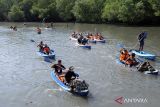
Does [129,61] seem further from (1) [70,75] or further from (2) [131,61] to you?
(1) [70,75]

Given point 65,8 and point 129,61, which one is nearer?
point 129,61

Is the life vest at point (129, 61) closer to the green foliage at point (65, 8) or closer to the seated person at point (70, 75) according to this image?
the seated person at point (70, 75)

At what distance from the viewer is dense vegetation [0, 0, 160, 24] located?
69562 millimetres

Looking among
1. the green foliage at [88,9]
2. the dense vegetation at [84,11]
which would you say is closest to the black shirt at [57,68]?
the dense vegetation at [84,11]

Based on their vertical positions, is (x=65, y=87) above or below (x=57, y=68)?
below

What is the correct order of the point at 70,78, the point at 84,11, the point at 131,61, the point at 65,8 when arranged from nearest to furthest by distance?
the point at 70,78 < the point at 131,61 < the point at 84,11 < the point at 65,8

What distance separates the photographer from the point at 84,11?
82875 millimetres

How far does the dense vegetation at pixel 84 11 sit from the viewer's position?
69562mm

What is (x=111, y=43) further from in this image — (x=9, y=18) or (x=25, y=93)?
(x=9, y=18)

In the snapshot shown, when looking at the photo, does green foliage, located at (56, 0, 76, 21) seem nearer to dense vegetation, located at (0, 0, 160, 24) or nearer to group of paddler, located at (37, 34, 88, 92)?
dense vegetation, located at (0, 0, 160, 24)

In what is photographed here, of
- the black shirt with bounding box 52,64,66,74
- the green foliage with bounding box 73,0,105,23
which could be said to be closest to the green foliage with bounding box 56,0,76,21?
the green foliage with bounding box 73,0,105,23

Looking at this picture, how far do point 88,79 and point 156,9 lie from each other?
154 ft

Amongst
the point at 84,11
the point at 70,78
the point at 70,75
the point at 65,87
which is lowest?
the point at 65,87

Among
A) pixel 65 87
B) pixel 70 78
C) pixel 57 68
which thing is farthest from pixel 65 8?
pixel 65 87
